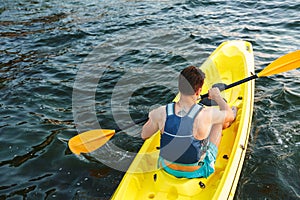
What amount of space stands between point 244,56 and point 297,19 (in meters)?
3.74

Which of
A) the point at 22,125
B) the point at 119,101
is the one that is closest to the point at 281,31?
the point at 119,101

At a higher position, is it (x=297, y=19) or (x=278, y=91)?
(x=297, y=19)

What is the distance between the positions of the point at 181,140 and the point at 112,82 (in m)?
3.96

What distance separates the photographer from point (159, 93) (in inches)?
248

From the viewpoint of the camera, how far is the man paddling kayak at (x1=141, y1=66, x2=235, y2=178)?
3.05 m

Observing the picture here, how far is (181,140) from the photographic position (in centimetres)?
316

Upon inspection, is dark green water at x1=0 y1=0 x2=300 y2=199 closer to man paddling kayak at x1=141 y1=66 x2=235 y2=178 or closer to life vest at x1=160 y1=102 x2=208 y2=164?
man paddling kayak at x1=141 y1=66 x2=235 y2=178

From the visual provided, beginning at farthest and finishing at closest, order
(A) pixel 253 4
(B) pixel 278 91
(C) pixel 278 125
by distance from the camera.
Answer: (A) pixel 253 4, (B) pixel 278 91, (C) pixel 278 125

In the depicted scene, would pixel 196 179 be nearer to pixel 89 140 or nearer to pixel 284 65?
pixel 89 140

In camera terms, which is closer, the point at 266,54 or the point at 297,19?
the point at 266,54

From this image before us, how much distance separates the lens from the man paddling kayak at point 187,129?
120 inches

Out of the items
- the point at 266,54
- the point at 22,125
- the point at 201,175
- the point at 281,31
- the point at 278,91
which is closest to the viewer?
the point at 201,175

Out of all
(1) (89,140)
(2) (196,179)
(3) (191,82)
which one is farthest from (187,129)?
(1) (89,140)

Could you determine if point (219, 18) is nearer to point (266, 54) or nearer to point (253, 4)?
point (253, 4)
